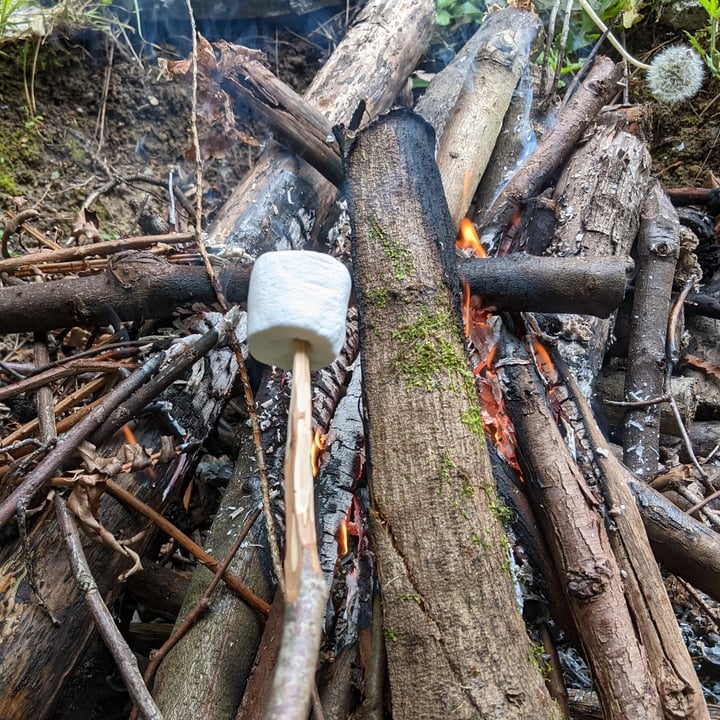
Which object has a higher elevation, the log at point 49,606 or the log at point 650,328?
the log at point 650,328

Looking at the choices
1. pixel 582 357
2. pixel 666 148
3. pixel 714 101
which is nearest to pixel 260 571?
pixel 582 357

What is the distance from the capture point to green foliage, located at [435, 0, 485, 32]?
153 inches

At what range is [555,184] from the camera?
2.74 metres

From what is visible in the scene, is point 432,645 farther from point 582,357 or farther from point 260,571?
point 582,357

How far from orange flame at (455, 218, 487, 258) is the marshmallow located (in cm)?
129

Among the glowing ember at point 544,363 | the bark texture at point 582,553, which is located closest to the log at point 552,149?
the glowing ember at point 544,363

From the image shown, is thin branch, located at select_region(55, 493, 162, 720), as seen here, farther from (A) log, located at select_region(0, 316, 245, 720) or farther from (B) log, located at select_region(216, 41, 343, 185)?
(B) log, located at select_region(216, 41, 343, 185)

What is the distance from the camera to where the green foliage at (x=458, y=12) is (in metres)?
3.89

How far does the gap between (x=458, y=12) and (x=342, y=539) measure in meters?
3.65

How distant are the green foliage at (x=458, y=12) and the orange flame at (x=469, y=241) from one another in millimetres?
2177

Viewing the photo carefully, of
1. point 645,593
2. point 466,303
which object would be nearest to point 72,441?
point 466,303

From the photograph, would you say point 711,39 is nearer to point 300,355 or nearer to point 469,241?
point 469,241

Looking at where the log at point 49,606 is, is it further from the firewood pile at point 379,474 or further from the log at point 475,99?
the log at point 475,99

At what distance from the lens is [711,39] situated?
3.46m
